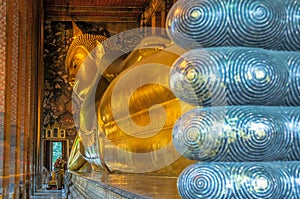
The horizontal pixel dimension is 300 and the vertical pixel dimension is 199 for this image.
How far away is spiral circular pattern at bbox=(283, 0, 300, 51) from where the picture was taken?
1.19 meters

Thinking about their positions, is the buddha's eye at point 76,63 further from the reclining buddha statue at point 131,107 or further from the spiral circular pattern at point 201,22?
the spiral circular pattern at point 201,22

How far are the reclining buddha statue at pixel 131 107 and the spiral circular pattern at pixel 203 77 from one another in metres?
1.15

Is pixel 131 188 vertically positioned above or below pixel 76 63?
below

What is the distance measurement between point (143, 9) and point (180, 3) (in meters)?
16.6

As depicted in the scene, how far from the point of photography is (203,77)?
1.13 metres

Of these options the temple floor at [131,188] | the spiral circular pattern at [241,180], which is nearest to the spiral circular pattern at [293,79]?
the spiral circular pattern at [241,180]

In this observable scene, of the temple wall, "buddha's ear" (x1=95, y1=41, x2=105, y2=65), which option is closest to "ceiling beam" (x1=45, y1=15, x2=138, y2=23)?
the temple wall

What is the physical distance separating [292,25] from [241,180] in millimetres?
355

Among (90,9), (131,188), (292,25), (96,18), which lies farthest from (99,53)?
(96,18)

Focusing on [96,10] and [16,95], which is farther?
[96,10]

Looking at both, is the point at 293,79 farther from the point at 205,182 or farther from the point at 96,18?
the point at 96,18

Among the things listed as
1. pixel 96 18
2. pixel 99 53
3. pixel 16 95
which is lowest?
pixel 99 53

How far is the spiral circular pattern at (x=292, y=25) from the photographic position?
119cm

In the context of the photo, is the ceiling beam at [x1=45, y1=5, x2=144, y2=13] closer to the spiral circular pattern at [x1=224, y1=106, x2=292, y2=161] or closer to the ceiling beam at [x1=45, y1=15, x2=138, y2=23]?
the ceiling beam at [x1=45, y1=15, x2=138, y2=23]
